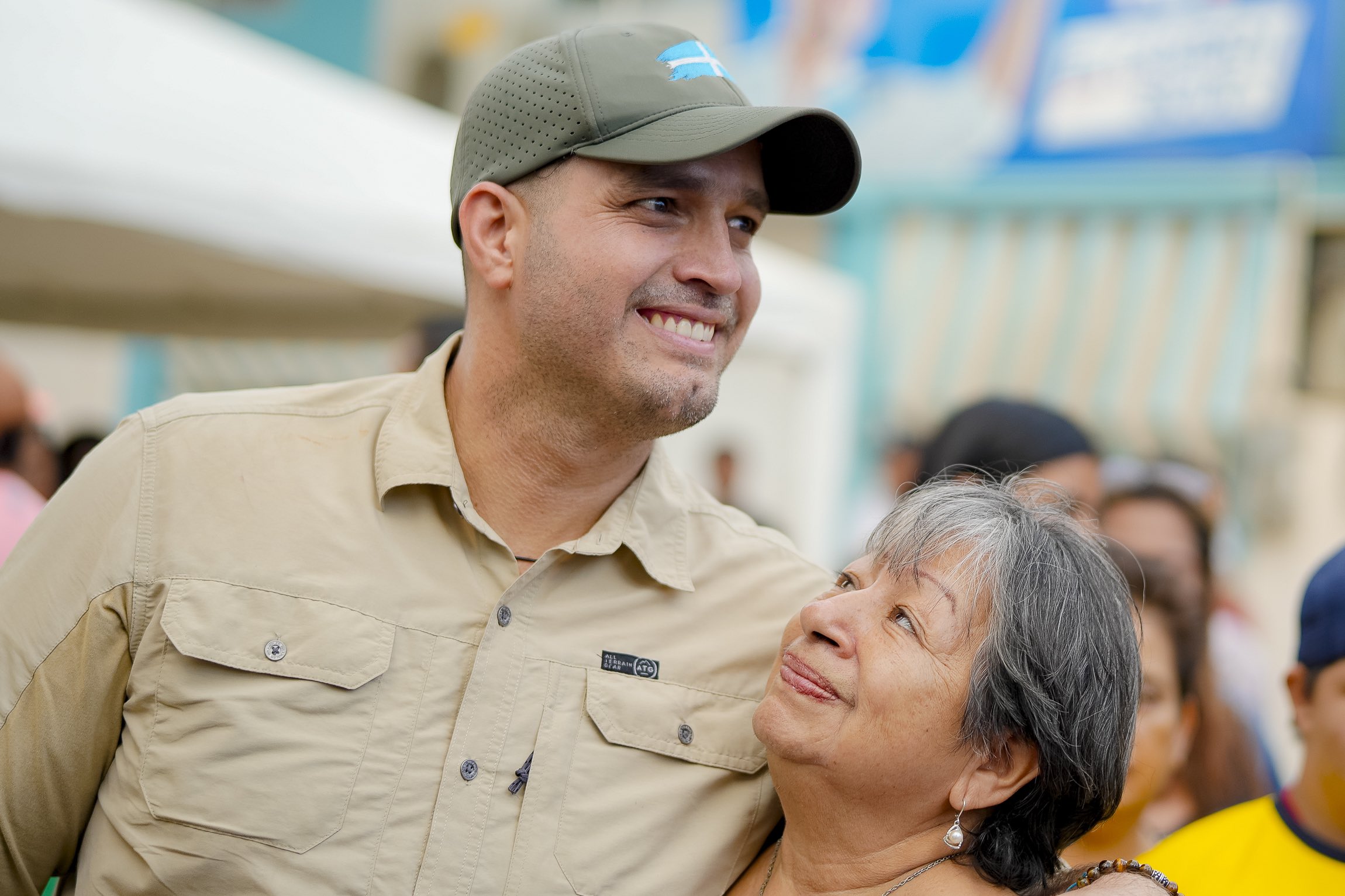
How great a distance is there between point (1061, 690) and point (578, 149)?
1033mm

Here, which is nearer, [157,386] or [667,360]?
[667,360]

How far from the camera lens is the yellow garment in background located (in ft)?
6.80

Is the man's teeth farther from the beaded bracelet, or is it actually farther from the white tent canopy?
the white tent canopy

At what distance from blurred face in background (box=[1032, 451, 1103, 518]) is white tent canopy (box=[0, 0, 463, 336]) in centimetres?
220

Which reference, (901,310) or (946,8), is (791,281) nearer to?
(901,310)

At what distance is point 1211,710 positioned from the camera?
335 centimetres

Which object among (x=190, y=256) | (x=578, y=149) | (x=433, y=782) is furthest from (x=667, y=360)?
(x=190, y=256)

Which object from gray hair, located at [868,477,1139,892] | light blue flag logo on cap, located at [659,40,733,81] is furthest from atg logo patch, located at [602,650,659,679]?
light blue flag logo on cap, located at [659,40,733,81]

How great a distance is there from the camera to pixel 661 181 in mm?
1759

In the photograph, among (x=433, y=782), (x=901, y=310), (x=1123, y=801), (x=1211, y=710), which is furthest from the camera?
(x=901, y=310)

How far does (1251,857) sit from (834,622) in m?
1.03

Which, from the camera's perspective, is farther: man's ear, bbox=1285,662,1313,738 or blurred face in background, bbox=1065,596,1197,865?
blurred face in background, bbox=1065,596,1197,865

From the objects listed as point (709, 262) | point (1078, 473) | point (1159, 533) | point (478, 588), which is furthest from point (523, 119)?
point (1159, 533)

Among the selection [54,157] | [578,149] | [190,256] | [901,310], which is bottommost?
[901,310]
